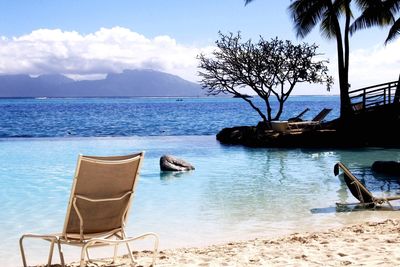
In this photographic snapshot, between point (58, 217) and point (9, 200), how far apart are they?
2.24 m

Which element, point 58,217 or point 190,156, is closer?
point 58,217

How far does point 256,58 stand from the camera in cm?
2881

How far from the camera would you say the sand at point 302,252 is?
18.6ft

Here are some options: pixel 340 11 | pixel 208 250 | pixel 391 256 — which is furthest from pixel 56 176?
pixel 340 11

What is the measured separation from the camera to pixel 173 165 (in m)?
15.7

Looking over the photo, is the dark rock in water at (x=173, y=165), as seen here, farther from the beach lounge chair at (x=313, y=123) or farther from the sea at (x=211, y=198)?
the beach lounge chair at (x=313, y=123)

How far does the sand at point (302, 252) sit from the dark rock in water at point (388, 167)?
7896mm

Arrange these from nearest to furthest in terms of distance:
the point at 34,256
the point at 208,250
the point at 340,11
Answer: the point at 208,250
the point at 34,256
the point at 340,11

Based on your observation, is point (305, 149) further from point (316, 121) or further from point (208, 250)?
point (208, 250)

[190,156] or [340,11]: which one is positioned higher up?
[340,11]

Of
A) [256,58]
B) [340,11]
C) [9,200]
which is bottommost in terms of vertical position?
[9,200]

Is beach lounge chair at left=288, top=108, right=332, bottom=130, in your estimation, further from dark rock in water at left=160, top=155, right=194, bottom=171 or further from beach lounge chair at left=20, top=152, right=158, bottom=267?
beach lounge chair at left=20, top=152, right=158, bottom=267

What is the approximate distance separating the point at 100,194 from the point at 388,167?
38.5ft

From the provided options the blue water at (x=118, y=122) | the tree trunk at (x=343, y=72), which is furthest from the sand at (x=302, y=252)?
the blue water at (x=118, y=122)
